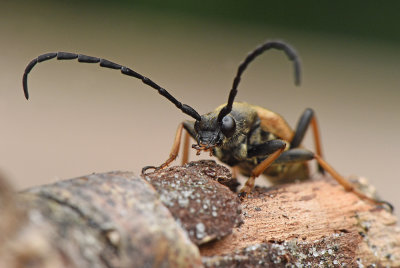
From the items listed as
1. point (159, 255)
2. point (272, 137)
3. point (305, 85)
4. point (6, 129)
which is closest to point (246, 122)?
point (272, 137)

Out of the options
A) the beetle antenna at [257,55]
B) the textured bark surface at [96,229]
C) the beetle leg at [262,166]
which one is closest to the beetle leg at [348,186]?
the beetle leg at [262,166]

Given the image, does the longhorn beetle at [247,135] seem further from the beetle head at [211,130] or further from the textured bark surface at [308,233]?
the textured bark surface at [308,233]

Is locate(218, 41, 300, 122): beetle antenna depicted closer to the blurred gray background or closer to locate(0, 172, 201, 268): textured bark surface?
locate(0, 172, 201, 268): textured bark surface

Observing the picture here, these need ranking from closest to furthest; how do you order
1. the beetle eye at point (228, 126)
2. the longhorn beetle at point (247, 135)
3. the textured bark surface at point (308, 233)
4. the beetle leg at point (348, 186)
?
the textured bark surface at point (308, 233) → the longhorn beetle at point (247, 135) → the beetle eye at point (228, 126) → the beetle leg at point (348, 186)

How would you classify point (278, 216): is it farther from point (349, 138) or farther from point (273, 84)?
point (273, 84)

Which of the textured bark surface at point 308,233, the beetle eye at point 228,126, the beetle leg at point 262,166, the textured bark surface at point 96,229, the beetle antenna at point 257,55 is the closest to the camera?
the textured bark surface at point 96,229

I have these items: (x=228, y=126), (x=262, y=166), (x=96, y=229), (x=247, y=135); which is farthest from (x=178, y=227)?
Answer: (x=247, y=135)

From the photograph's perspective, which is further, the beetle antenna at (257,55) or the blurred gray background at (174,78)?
the blurred gray background at (174,78)
